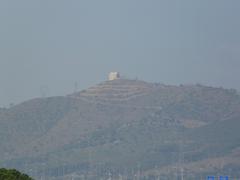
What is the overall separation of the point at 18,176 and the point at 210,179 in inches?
1242

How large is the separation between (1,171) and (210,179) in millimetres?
31154

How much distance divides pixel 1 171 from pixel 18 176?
1.33 metres

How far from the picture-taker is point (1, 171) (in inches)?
3103

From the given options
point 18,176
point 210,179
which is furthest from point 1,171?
point 210,179

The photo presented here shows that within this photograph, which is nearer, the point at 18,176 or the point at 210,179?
the point at 18,176

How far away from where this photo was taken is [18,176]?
77938 mm

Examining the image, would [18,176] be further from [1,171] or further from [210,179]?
[210,179]

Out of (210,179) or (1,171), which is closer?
(1,171)

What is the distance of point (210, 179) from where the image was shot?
351 ft
